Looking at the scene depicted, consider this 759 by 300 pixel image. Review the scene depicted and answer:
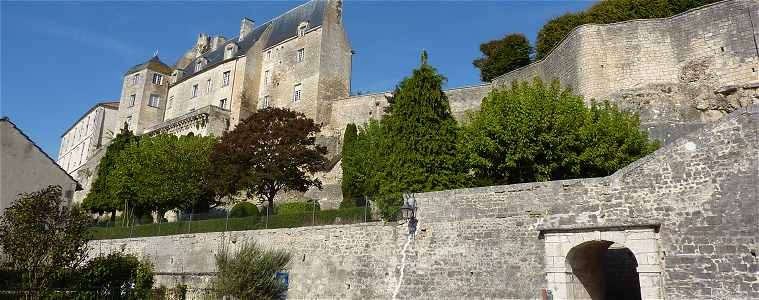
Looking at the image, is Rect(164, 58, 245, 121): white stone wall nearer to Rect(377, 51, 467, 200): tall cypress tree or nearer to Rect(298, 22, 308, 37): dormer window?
Rect(298, 22, 308, 37): dormer window

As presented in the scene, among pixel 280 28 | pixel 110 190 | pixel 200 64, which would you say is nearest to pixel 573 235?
pixel 110 190

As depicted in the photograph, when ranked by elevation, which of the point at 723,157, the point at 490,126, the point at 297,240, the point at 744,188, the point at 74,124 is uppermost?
the point at 74,124

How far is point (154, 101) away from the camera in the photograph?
53312 mm

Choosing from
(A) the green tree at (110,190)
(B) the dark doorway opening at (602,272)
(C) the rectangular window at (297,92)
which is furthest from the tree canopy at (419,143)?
(C) the rectangular window at (297,92)

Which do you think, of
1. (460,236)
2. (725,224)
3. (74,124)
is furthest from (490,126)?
(74,124)

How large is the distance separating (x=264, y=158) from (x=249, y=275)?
8791 millimetres

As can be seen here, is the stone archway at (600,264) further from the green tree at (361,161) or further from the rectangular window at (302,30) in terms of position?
the rectangular window at (302,30)

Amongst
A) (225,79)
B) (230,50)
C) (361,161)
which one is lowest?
(361,161)

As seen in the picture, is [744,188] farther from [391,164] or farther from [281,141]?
[281,141]

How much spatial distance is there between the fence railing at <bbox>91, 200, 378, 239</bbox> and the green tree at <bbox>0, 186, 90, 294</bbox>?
6.44 metres

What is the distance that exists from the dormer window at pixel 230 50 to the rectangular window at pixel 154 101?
9834 mm

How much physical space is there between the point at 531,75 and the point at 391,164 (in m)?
14.2

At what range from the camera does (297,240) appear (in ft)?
57.7

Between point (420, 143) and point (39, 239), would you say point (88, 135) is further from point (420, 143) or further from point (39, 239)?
point (420, 143)
